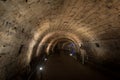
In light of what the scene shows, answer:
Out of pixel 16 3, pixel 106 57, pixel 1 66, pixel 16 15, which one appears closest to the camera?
pixel 16 3

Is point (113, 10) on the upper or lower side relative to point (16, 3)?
upper

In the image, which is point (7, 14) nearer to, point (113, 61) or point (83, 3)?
point (83, 3)

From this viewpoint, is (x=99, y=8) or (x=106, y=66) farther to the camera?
(x=106, y=66)

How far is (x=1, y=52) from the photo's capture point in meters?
3.55

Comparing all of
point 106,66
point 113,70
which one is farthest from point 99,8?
point 106,66

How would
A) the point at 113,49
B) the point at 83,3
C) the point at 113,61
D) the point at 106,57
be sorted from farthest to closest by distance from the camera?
the point at 106,57, the point at 113,61, the point at 113,49, the point at 83,3

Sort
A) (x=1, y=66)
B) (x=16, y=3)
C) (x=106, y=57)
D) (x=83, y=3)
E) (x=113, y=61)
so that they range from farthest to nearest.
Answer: (x=106, y=57) → (x=113, y=61) → (x=83, y=3) → (x=1, y=66) → (x=16, y=3)

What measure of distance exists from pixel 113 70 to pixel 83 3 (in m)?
5.14

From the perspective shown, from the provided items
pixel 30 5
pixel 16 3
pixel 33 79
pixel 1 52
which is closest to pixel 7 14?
pixel 16 3

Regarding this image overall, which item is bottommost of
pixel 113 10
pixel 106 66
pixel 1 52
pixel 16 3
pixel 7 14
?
pixel 106 66

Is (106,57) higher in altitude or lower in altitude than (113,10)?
lower

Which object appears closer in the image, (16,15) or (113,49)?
(16,15)

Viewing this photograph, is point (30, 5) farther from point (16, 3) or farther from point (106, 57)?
point (106, 57)

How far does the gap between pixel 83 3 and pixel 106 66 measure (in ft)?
18.5
